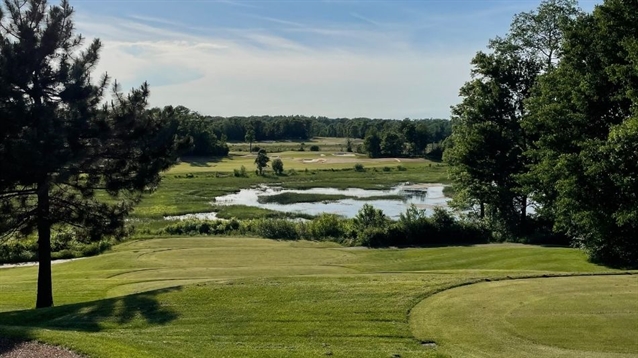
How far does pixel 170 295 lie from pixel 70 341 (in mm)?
5759

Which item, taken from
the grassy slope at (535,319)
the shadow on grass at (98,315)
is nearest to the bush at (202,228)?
the shadow on grass at (98,315)

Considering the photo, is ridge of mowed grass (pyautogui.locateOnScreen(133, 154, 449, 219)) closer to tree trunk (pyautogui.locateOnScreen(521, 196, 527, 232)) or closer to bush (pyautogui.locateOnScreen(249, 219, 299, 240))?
bush (pyautogui.locateOnScreen(249, 219, 299, 240))

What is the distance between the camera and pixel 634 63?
841 inches

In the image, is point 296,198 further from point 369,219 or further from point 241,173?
point 369,219

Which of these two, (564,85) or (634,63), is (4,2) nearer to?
(634,63)

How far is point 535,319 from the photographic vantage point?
15.0 metres

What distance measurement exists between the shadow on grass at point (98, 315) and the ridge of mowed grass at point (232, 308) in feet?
0.11

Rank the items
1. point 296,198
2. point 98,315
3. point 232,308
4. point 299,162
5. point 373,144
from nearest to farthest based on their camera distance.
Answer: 1. point 98,315
2. point 232,308
3. point 296,198
4. point 299,162
5. point 373,144

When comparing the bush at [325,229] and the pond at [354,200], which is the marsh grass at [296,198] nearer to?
the pond at [354,200]

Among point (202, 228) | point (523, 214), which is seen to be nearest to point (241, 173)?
point (202, 228)

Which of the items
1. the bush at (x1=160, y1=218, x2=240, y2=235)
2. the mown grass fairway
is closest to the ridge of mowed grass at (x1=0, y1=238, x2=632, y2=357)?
the bush at (x1=160, y1=218, x2=240, y2=235)

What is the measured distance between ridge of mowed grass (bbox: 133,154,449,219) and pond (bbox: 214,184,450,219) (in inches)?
111

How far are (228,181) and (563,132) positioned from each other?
6608cm

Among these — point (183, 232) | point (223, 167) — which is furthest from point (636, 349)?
point (223, 167)
